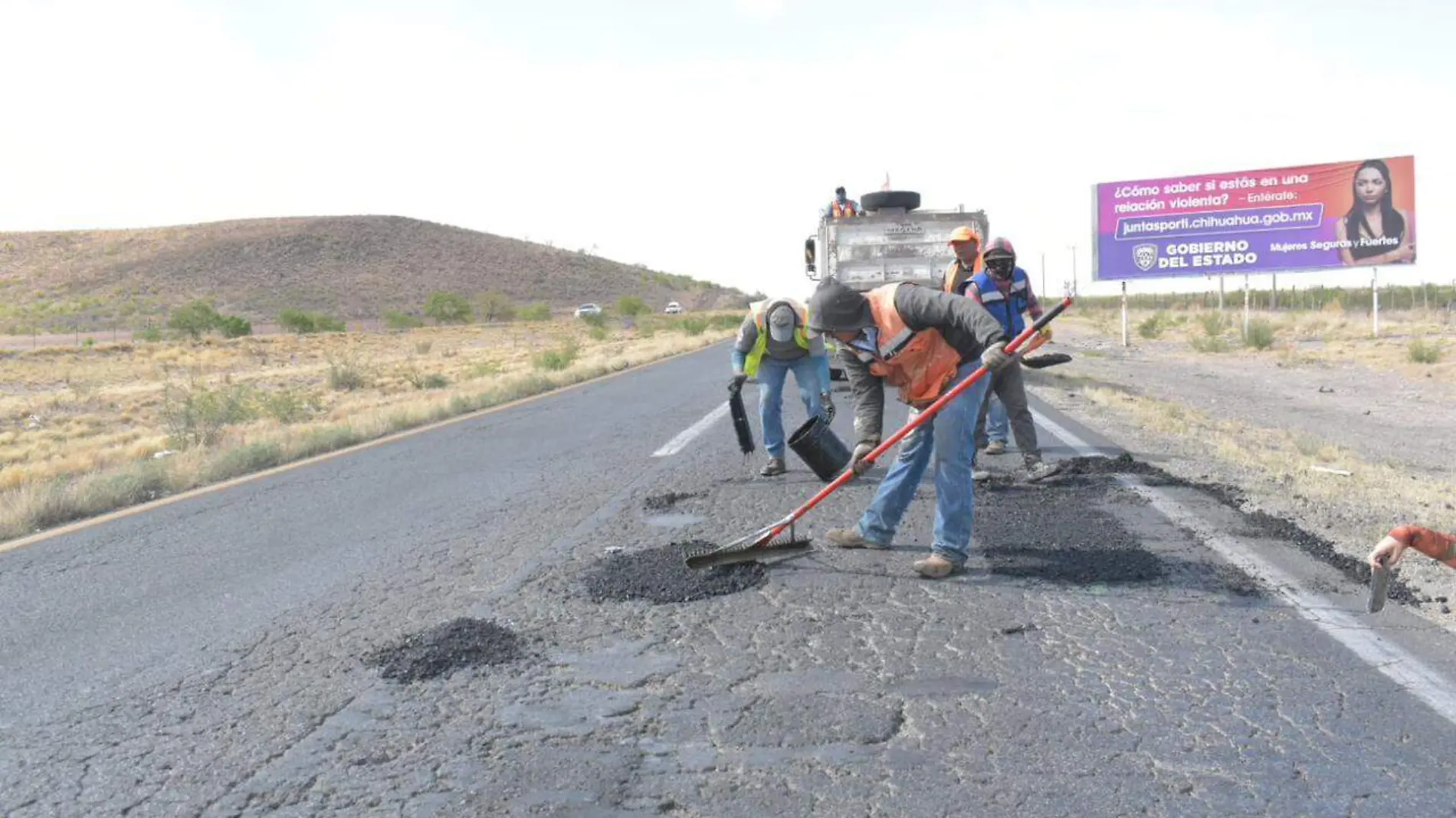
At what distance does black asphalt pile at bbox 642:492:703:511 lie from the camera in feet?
25.1

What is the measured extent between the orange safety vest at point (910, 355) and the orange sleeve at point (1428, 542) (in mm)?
2412

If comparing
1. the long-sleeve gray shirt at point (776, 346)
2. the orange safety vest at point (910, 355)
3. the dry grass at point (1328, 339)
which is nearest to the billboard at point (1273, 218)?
the dry grass at point (1328, 339)

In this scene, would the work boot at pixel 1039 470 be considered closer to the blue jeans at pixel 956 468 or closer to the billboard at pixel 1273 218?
the blue jeans at pixel 956 468

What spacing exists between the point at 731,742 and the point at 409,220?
116 meters

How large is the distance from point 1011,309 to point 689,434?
174 inches

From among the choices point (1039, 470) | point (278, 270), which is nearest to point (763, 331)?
point (1039, 470)

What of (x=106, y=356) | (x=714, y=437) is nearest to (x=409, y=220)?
(x=106, y=356)

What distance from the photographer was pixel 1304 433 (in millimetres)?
13492

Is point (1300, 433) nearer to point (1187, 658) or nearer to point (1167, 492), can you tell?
point (1167, 492)

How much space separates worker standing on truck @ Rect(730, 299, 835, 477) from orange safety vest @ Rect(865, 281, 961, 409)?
2.70m

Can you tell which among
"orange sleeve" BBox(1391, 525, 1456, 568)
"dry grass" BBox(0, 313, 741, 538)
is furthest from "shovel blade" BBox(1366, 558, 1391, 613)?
"dry grass" BBox(0, 313, 741, 538)

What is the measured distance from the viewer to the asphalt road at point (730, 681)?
3.28 metres

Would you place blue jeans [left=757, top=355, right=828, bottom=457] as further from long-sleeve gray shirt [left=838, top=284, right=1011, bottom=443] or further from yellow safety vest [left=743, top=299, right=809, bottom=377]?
long-sleeve gray shirt [left=838, top=284, right=1011, bottom=443]

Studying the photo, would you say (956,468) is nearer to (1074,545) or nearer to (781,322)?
(1074,545)
